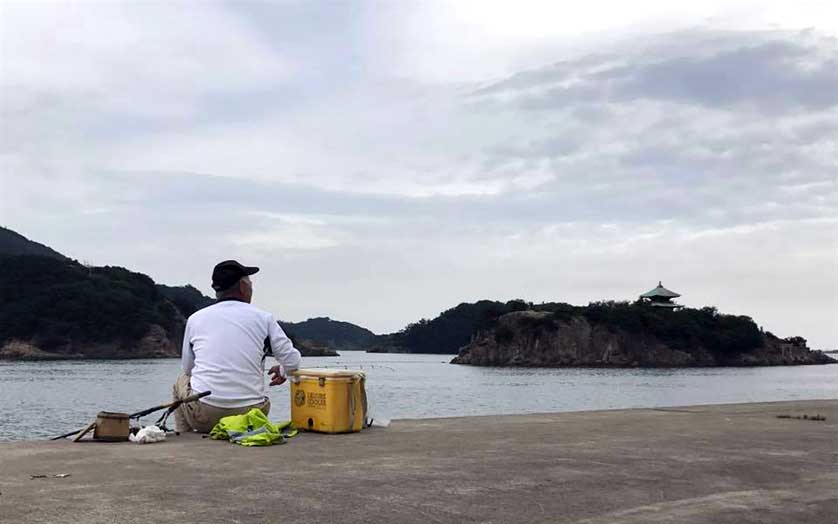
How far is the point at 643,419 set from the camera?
10.9 metres

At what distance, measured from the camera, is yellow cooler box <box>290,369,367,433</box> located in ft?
27.6

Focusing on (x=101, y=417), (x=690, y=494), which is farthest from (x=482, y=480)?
(x=101, y=417)

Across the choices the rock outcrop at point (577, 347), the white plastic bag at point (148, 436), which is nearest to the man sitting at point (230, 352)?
the white plastic bag at point (148, 436)

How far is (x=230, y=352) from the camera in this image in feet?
26.5

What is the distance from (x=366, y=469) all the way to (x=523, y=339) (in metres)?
170

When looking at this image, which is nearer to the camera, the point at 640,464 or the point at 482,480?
the point at 482,480

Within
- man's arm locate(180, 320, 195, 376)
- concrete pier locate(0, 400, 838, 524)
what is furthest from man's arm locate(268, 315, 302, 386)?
man's arm locate(180, 320, 195, 376)

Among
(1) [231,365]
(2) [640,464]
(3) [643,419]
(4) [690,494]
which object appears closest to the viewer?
(4) [690,494]

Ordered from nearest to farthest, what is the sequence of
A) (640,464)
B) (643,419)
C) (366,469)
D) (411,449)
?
(366,469) < (640,464) < (411,449) < (643,419)

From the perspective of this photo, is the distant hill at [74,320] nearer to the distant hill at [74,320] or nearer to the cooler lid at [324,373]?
the distant hill at [74,320]

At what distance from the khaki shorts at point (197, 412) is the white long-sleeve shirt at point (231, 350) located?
0.05 meters

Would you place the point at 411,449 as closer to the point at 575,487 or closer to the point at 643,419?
the point at 575,487

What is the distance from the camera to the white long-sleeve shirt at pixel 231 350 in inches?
318

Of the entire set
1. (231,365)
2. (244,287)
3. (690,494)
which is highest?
(244,287)
